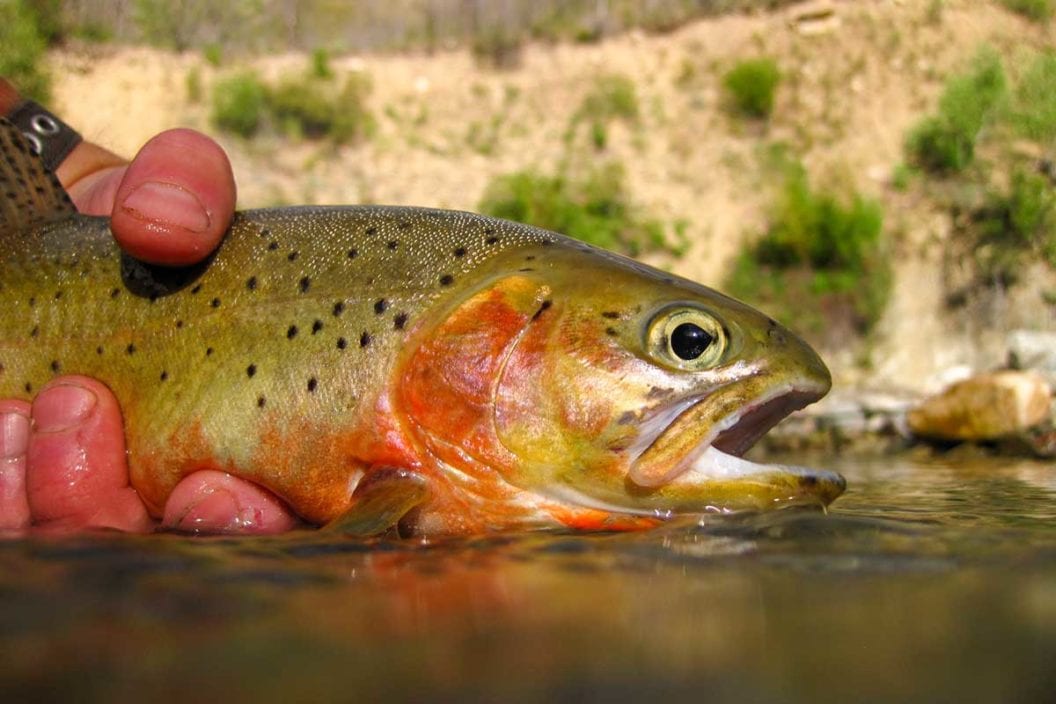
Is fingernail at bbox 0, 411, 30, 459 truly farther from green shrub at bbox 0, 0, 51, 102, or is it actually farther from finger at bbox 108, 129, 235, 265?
green shrub at bbox 0, 0, 51, 102

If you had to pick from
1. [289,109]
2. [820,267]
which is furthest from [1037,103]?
[289,109]

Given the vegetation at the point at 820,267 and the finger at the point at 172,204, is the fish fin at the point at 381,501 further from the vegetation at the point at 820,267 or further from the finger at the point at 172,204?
the vegetation at the point at 820,267

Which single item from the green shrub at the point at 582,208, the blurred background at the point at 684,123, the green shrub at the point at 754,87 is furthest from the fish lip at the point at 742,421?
the green shrub at the point at 754,87

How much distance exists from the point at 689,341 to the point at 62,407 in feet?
6.14

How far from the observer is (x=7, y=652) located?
39.6 inches

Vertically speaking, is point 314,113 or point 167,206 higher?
point 314,113

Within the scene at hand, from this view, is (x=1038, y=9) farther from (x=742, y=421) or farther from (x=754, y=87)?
(x=742, y=421)

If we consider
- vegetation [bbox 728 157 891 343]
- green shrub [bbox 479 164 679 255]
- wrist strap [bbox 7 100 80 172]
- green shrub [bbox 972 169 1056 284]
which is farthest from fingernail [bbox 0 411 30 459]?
green shrub [bbox 972 169 1056 284]

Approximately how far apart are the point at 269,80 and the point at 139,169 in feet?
70.7

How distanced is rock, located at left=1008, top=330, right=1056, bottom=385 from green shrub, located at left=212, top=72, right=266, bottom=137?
17.0m

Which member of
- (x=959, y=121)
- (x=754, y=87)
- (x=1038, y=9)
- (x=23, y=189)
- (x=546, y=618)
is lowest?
(x=546, y=618)

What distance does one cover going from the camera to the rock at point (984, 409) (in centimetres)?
881

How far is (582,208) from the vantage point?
18.9 meters

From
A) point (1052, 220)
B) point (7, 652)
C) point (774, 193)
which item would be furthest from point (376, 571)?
point (774, 193)
